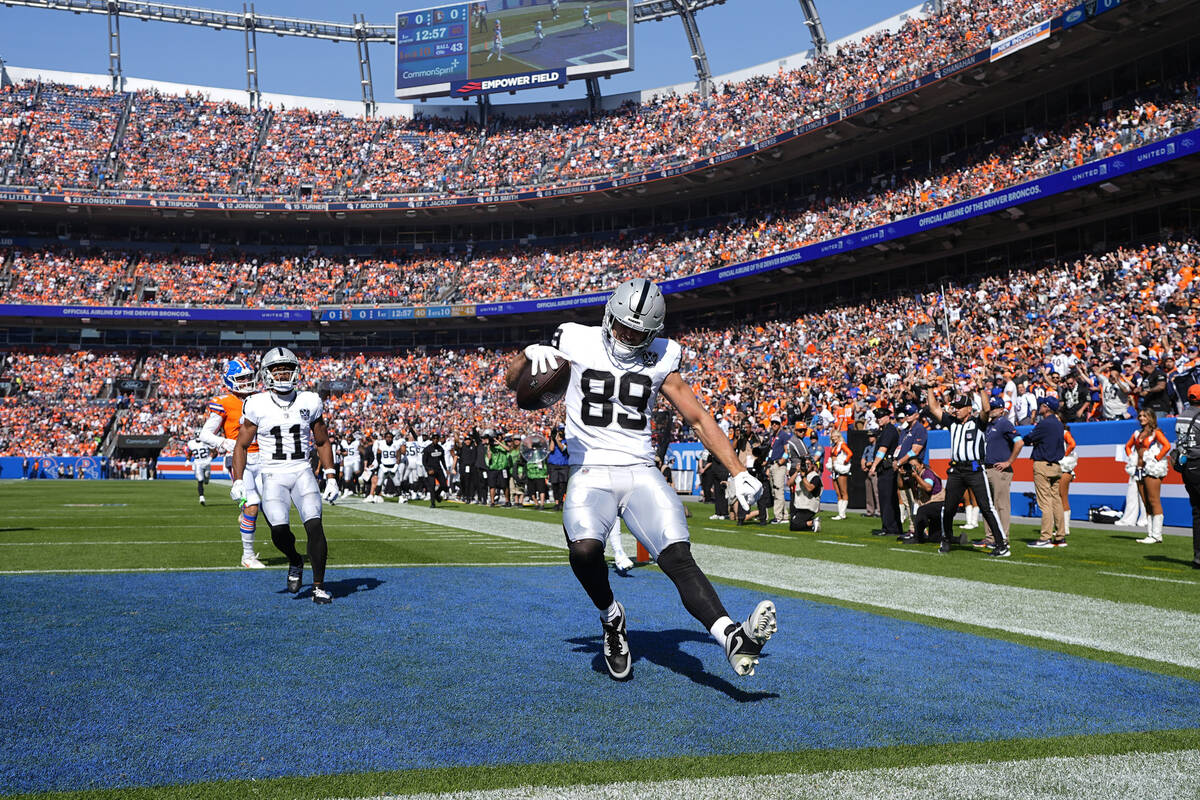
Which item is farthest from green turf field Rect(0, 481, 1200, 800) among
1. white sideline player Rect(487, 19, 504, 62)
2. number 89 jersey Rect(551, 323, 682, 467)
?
white sideline player Rect(487, 19, 504, 62)

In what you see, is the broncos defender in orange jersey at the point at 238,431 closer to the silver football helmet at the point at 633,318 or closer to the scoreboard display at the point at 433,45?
the silver football helmet at the point at 633,318

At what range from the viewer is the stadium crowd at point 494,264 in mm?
35719

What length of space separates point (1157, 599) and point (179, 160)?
55952mm

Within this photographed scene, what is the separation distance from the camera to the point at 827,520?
63.2ft

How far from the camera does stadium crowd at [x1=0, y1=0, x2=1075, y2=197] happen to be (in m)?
45.3

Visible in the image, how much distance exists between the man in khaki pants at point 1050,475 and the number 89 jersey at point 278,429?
9.86m

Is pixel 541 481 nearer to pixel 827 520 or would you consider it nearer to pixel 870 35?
pixel 827 520

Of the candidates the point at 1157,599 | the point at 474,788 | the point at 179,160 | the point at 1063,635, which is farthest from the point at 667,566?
the point at 179,160

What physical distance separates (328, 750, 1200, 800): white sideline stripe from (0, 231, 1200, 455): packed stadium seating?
13.5 metres

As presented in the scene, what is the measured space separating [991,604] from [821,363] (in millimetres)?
25904

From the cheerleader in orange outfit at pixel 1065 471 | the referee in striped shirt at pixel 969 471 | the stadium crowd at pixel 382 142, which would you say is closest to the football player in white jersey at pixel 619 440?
the referee in striped shirt at pixel 969 471

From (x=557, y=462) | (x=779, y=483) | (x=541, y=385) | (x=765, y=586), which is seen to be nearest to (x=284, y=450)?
(x=541, y=385)

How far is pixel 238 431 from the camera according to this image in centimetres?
952

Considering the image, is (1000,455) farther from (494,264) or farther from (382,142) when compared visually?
(382,142)
